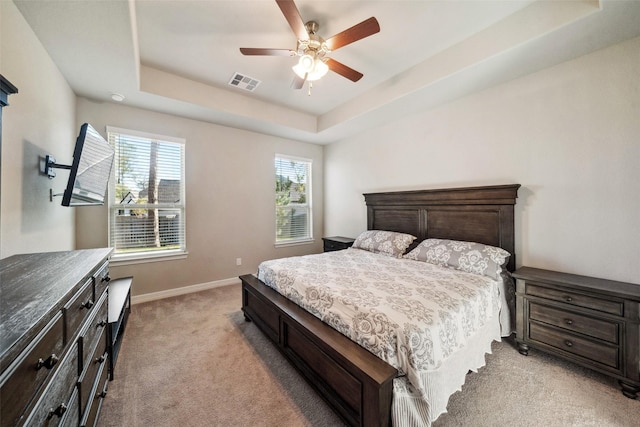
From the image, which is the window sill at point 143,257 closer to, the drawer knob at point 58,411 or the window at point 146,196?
the window at point 146,196

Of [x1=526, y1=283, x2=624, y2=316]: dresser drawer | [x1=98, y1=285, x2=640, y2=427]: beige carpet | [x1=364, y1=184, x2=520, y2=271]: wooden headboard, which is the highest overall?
[x1=364, y1=184, x2=520, y2=271]: wooden headboard

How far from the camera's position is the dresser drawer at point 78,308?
3.16ft

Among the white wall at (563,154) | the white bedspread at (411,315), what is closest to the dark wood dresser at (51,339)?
the white bedspread at (411,315)

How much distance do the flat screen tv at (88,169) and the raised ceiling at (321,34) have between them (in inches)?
32.3

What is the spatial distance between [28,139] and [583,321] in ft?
14.3

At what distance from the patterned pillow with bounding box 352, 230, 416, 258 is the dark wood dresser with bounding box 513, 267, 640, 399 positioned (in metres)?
1.21

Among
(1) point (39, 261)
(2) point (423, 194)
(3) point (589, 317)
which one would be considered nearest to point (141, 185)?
(1) point (39, 261)

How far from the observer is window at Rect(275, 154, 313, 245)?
15.2 ft

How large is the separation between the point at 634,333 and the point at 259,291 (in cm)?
289

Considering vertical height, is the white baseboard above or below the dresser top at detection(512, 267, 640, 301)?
below

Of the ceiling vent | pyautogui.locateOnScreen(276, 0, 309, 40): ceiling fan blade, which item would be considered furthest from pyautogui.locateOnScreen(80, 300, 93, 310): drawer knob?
the ceiling vent

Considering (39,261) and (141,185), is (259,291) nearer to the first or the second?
(39,261)

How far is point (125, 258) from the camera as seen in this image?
3.14 meters

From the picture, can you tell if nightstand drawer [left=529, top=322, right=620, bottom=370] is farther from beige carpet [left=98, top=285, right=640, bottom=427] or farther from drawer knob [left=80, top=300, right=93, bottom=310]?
drawer knob [left=80, top=300, right=93, bottom=310]
